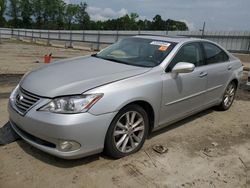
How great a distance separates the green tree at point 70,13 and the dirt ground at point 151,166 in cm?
10518

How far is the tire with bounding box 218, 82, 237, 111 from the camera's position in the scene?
658 centimetres

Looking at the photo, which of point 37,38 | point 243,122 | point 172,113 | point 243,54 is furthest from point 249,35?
point 37,38

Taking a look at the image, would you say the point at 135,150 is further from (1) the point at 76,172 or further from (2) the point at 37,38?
(2) the point at 37,38

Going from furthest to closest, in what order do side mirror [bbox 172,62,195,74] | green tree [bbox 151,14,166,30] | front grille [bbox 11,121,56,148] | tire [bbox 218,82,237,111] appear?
green tree [bbox 151,14,166,30] < tire [bbox 218,82,237,111] < side mirror [bbox 172,62,195,74] < front grille [bbox 11,121,56,148]

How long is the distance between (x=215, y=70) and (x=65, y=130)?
3.38 meters

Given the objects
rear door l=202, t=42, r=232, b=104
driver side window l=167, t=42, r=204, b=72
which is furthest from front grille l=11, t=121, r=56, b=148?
rear door l=202, t=42, r=232, b=104

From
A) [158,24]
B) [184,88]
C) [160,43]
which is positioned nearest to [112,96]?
[184,88]

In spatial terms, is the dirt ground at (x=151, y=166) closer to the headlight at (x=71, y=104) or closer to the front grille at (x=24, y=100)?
the front grille at (x=24, y=100)

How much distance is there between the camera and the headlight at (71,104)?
3541mm

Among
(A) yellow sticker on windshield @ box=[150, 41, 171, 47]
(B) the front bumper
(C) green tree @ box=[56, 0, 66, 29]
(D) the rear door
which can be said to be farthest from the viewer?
(C) green tree @ box=[56, 0, 66, 29]

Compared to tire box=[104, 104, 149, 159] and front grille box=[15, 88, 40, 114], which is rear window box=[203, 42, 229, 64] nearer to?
tire box=[104, 104, 149, 159]

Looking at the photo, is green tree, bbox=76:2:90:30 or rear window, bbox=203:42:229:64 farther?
green tree, bbox=76:2:90:30

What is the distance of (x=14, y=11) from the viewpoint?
336 ft

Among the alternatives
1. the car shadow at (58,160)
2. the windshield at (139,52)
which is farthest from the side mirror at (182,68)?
the car shadow at (58,160)
